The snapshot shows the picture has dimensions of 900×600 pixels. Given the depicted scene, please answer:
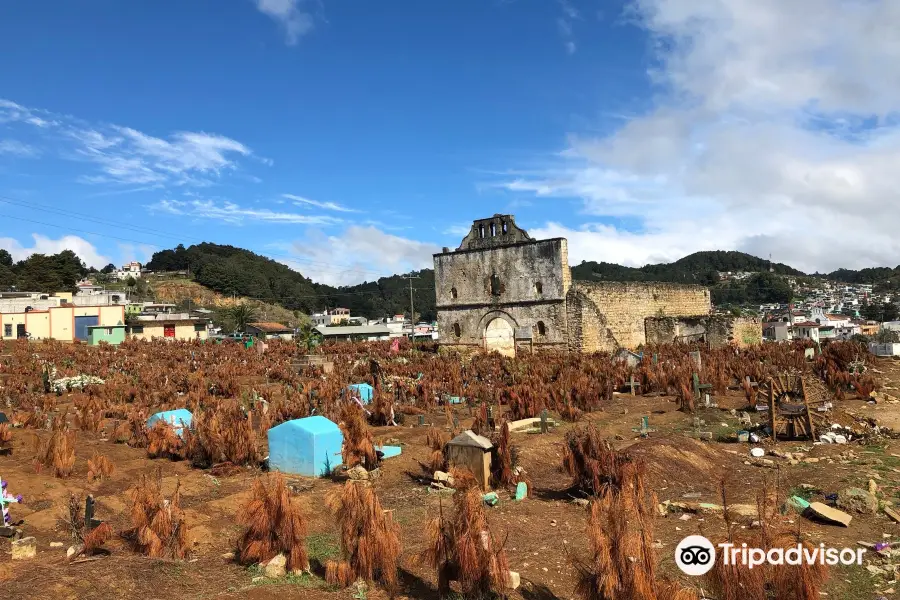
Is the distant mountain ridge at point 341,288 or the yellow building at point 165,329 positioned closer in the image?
the yellow building at point 165,329

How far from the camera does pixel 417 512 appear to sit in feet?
23.9

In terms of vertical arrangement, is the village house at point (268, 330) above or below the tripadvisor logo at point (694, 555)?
above

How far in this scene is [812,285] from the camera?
527ft

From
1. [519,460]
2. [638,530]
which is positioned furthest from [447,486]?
[638,530]

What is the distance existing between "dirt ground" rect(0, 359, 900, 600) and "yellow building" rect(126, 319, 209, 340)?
116 feet

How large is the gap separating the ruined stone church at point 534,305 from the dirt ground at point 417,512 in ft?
52.1

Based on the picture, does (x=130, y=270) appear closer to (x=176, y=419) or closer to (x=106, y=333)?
(x=106, y=333)

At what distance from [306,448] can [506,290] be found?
21089mm

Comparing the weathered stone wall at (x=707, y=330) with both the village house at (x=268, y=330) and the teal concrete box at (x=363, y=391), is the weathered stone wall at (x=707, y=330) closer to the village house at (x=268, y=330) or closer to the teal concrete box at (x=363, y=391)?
the teal concrete box at (x=363, y=391)

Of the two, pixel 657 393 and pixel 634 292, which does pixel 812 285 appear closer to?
pixel 634 292

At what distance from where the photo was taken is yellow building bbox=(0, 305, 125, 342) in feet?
133

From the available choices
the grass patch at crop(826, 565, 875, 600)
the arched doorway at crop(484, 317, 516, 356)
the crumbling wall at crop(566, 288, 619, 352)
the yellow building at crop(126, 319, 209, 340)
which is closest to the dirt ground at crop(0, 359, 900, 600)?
the grass patch at crop(826, 565, 875, 600)

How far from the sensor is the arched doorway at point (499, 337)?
29562mm

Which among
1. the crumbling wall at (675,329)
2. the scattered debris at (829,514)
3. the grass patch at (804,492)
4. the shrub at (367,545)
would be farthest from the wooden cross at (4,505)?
the crumbling wall at (675,329)
